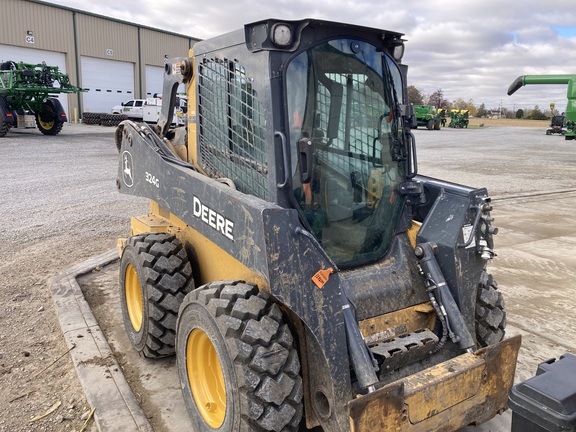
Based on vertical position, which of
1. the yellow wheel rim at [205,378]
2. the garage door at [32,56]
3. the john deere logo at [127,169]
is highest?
the garage door at [32,56]

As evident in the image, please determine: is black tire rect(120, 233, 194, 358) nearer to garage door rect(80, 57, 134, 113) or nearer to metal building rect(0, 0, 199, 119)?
metal building rect(0, 0, 199, 119)

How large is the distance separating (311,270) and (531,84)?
16.5 m

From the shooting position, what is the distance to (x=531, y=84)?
1634 cm

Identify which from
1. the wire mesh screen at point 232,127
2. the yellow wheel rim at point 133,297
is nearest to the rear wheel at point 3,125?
the yellow wheel rim at point 133,297

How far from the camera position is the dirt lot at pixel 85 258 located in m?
3.51

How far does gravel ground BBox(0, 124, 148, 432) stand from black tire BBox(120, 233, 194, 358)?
584 mm

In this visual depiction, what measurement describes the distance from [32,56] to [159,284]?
31048mm

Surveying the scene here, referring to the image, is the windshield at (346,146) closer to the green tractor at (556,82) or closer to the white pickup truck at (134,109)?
the green tractor at (556,82)

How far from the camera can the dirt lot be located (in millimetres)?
3510

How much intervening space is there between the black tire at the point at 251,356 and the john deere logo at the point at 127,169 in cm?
192

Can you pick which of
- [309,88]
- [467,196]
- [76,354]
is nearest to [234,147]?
[309,88]

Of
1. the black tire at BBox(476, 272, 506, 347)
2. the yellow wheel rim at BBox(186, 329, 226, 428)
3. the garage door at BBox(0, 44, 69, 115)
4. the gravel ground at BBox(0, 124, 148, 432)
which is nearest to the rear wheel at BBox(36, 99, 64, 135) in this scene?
the gravel ground at BBox(0, 124, 148, 432)

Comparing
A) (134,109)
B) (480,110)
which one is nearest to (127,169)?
(134,109)

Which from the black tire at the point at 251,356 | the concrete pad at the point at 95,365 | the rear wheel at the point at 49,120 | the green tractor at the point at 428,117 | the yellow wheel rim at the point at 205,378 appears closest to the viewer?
the black tire at the point at 251,356
